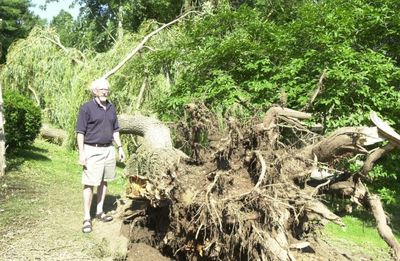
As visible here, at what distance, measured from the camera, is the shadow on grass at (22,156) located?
367 inches

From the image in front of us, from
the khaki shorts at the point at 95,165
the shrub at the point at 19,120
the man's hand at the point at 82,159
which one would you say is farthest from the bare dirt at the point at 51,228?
the shrub at the point at 19,120

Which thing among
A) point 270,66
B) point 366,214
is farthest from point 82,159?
point 366,214

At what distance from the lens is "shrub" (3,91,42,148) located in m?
10.0

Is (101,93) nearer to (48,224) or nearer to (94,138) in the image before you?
(94,138)

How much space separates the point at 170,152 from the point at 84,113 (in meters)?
1.19

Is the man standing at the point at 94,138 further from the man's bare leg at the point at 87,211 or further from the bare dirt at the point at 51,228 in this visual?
the bare dirt at the point at 51,228

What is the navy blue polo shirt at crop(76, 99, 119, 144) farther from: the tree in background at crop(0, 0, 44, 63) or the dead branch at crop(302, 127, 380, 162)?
the tree in background at crop(0, 0, 44, 63)

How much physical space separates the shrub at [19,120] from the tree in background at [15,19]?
27819 mm

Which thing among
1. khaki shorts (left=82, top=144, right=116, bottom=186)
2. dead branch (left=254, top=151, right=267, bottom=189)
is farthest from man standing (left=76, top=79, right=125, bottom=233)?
dead branch (left=254, top=151, right=267, bottom=189)

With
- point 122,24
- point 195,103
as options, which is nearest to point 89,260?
point 195,103

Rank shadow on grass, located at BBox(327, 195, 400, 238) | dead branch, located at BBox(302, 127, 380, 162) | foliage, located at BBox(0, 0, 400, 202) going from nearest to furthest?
dead branch, located at BBox(302, 127, 380, 162) → shadow on grass, located at BBox(327, 195, 400, 238) → foliage, located at BBox(0, 0, 400, 202)

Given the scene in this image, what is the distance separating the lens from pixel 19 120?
10227 millimetres

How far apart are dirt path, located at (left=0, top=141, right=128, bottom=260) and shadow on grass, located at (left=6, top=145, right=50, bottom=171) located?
1.34ft

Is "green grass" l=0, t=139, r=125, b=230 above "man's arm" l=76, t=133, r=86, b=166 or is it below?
below
